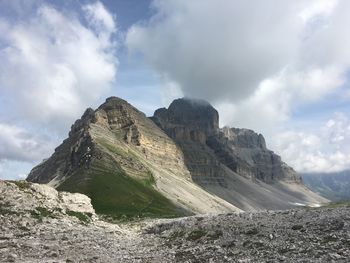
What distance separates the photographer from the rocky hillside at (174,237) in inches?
1698

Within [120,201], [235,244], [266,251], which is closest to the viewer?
[266,251]

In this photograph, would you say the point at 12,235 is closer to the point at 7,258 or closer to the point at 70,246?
the point at 70,246

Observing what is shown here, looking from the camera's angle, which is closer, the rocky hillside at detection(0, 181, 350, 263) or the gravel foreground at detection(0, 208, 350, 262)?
the gravel foreground at detection(0, 208, 350, 262)

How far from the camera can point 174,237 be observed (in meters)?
64.1

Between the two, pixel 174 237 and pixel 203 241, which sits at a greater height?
pixel 174 237

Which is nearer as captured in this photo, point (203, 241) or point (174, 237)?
point (203, 241)

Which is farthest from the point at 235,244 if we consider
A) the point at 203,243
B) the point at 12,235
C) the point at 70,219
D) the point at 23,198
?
the point at 23,198

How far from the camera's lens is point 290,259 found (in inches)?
1527

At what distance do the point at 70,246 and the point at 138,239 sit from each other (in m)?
16.5

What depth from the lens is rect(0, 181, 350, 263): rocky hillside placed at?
43.1 m

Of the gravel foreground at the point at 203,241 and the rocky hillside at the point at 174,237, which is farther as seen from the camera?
the rocky hillside at the point at 174,237

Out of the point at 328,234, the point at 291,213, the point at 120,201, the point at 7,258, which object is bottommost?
the point at 7,258

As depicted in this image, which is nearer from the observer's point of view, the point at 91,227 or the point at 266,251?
the point at 266,251

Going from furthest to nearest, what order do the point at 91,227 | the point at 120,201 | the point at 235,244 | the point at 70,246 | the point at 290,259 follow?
the point at 120,201 < the point at 91,227 < the point at 70,246 < the point at 235,244 < the point at 290,259
